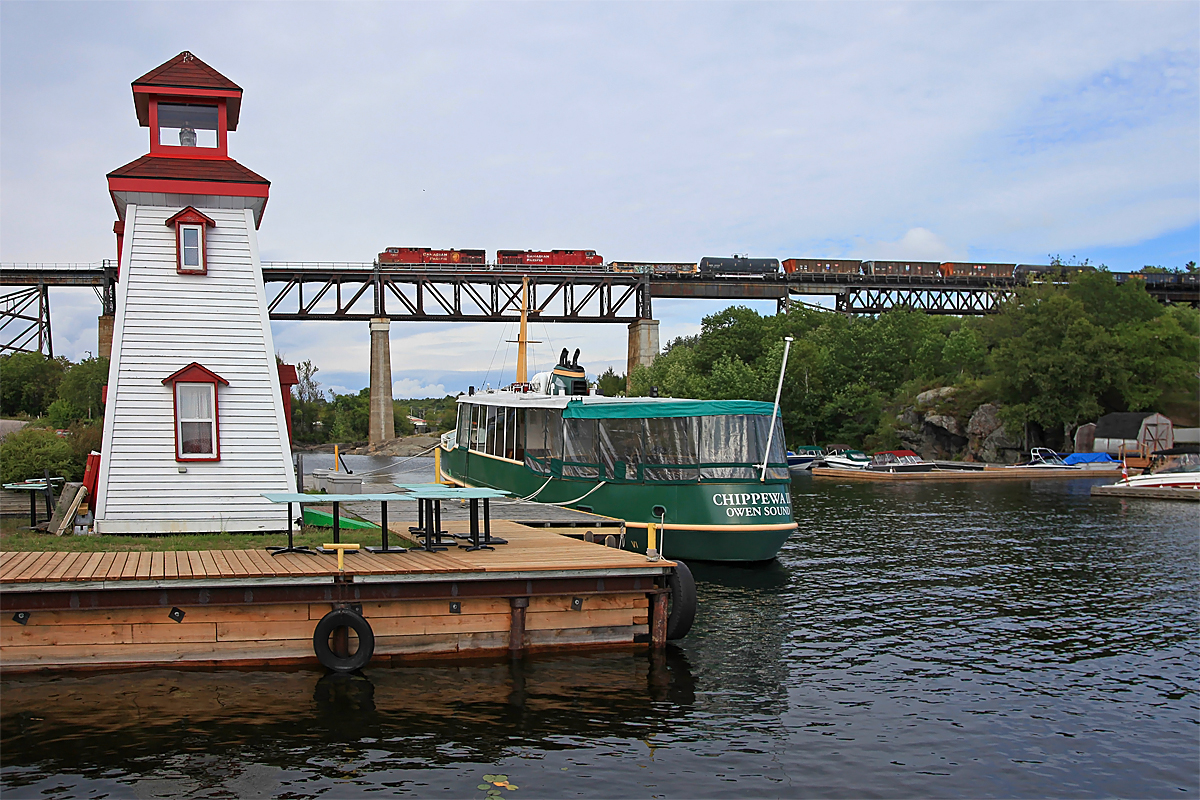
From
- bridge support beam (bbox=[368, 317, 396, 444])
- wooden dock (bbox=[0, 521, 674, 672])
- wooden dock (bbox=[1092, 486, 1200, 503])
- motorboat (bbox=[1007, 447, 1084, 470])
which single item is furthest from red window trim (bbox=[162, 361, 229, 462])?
bridge support beam (bbox=[368, 317, 396, 444])

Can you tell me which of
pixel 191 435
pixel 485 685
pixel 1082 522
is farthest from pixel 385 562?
pixel 1082 522

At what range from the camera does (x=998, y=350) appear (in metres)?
70.6

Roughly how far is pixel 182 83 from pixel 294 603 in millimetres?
11270

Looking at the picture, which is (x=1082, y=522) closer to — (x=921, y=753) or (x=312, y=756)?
(x=921, y=753)

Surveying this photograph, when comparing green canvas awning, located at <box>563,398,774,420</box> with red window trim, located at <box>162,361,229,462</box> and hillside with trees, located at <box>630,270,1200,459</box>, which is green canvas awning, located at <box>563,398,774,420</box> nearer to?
red window trim, located at <box>162,361,229,462</box>

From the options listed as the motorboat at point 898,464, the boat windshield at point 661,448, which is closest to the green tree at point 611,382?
the motorboat at point 898,464

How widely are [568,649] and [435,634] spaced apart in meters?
2.06

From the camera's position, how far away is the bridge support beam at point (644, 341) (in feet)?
284

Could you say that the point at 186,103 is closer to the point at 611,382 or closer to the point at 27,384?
the point at 27,384

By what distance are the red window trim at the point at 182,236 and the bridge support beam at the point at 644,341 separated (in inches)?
2754

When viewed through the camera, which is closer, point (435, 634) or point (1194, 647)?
point (435, 634)

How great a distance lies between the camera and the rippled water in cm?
961

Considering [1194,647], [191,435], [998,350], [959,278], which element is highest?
[959,278]

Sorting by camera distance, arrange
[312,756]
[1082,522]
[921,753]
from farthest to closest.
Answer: [1082,522] → [921,753] → [312,756]
